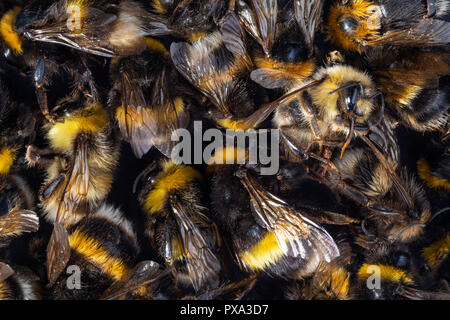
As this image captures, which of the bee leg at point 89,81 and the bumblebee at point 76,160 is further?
the bee leg at point 89,81

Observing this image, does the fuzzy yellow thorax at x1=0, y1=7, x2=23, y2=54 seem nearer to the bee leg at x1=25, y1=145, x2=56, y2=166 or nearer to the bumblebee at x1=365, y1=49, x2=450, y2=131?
the bee leg at x1=25, y1=145, x2=56, y2=166

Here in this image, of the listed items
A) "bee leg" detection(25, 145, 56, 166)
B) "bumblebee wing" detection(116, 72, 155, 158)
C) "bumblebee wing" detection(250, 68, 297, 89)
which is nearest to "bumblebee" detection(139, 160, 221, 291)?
"bumblebee wing" detection(116, 72, 155, 158)

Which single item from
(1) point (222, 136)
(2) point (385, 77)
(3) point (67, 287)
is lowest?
(3) point (67, 287)

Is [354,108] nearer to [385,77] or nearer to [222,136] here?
[385,77]

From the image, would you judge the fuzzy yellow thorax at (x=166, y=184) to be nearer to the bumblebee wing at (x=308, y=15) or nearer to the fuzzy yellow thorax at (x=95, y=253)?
the fuzzy yellow thorax at (x=95, y=253)

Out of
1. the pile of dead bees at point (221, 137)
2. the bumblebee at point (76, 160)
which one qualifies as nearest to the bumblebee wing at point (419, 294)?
the pile of dead bees at point (221, 137)
